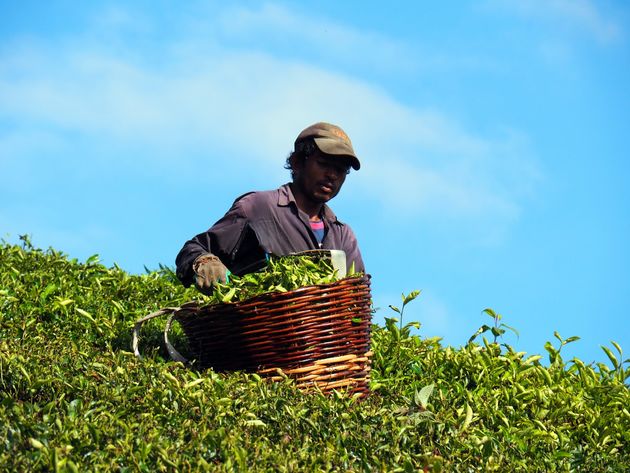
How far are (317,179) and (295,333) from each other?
1.52 metres

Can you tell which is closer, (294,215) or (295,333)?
(295,333)

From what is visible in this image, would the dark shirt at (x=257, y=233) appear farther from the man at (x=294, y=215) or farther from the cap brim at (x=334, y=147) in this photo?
the cap brim at (x=334, y=147)

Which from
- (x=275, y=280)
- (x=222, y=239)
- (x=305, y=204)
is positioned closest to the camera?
(x=275, y=280)

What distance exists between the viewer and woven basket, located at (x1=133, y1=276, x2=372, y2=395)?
549 cm

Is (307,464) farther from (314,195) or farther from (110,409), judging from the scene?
(314,195)

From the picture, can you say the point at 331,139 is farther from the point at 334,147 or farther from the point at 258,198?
the point at 258,198

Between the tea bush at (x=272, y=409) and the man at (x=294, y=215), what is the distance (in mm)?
861

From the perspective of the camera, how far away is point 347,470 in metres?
4.09

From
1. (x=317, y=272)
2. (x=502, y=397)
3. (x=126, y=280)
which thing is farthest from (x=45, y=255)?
(x=502, y=397)

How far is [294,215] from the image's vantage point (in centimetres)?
673

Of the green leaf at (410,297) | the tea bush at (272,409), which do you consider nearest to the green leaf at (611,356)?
the tea bush at (272,409)

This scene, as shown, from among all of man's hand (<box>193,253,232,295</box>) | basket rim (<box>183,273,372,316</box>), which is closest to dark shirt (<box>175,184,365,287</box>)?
man's hand (<box>193,253,232,295</box>)

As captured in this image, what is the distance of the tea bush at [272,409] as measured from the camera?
4.02 m

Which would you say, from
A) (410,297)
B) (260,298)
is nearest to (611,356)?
(410,297)
